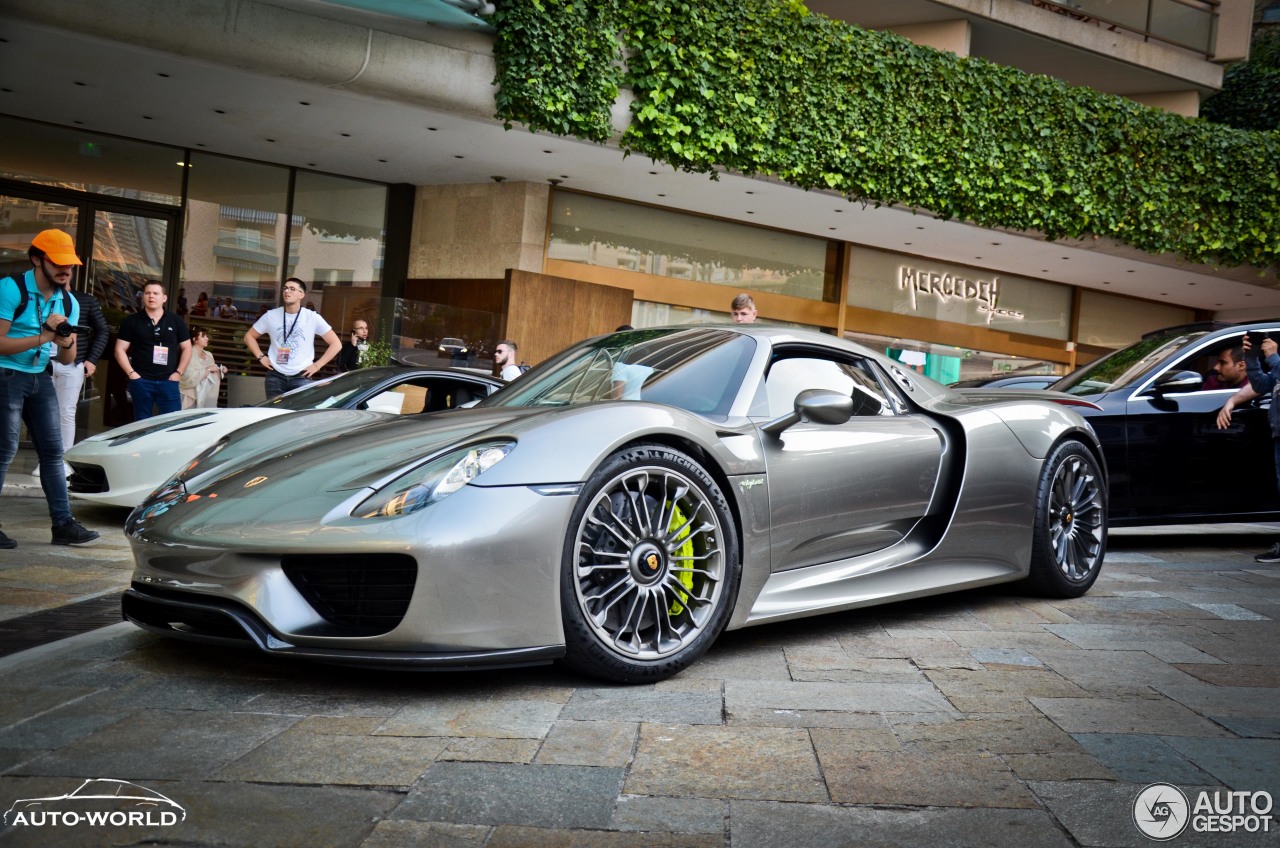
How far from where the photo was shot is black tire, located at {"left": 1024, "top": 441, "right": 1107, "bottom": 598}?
4730mm

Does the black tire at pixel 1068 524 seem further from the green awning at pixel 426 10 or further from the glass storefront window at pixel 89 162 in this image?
the glass storefront window at pixel 89 162

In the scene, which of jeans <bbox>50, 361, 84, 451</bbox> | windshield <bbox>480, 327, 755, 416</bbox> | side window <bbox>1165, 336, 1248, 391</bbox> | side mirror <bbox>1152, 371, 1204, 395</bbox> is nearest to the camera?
windshield <bbox>480, 327, 755, 416</bbox>

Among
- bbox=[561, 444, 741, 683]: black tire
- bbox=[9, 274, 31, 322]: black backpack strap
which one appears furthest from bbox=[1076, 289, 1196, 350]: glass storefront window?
bbox=[561, 444, 741, 683]: black tire

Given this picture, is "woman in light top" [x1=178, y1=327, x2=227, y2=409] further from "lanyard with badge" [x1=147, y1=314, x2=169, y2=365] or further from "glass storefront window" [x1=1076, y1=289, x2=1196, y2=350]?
"glass storefront window" [x1=1076, y1=289, x2=1196, y2=350]

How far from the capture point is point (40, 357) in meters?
5.50

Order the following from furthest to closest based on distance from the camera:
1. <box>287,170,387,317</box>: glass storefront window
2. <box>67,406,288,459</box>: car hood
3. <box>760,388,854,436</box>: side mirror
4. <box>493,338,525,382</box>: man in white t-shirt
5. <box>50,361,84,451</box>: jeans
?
<box>287,170,387,317</box>: glass storefront window, <box>493,338,525,382</box>: man in white t-shirt, <box>50,361,84,451</box>: jeans, <box>67,406,288,459</box>: car hood, <box>760,388,854,436</box>: side mirror

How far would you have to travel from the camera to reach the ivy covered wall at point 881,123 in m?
11.4

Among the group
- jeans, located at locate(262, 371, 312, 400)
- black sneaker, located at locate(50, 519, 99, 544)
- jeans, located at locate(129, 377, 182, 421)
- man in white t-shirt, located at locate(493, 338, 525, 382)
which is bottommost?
black sneaker, located at locate(50, 519, 99, 544)

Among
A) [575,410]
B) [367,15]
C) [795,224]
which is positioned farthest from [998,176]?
[575,410]

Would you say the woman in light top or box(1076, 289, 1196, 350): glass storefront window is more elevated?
box(1076, 289, 1196, 350): glass storefront window

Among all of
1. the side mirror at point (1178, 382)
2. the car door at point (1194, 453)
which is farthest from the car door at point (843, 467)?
the side mirror at point (1178, 382)

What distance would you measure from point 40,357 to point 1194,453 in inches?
264

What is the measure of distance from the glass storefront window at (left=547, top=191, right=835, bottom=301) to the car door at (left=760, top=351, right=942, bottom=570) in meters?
Result: 11.6

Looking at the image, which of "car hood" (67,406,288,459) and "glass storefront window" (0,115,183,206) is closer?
"car hood" (67,406,288,459)
